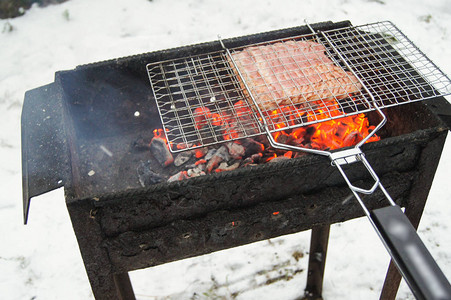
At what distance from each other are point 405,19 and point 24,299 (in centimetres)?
549

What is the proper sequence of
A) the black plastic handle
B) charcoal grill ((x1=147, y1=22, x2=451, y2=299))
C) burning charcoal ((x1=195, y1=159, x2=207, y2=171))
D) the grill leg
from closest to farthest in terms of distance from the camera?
the black plastic handle, charcoal grill ((x1=147, y1=22, x2=451, y2=299)), burning charcoal ((x1=195, y1=159, x2=207, y2=171)), the grill leg

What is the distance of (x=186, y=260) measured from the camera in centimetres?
373

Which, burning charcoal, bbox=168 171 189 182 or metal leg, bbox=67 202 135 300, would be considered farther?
burning charcoal, bbox=168 171 189 182

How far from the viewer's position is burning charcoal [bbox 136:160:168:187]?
106 inches

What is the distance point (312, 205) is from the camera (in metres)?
2.21

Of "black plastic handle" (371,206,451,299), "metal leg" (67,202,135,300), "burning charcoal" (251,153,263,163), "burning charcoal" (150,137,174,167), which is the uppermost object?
"burning charcoal" (150,137,174,167)

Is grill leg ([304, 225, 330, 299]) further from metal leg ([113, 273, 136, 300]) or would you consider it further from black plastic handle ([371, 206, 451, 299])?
black plastic handle ([371, 206, 451, 299])

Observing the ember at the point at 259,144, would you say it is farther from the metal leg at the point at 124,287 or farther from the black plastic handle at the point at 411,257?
the black plastic handle at the point at 411,257

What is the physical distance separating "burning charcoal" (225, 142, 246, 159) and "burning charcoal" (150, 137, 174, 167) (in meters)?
0.39

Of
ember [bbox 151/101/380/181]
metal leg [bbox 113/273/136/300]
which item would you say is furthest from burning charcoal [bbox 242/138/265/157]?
metal leg [bbox 113/273/136/300]

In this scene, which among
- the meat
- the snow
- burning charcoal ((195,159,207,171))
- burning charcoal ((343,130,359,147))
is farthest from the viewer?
the snow

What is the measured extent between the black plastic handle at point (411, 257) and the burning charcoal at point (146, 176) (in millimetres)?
1471

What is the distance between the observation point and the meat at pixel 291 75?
2.36 m

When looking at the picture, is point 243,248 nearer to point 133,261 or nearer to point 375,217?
point 133,261
